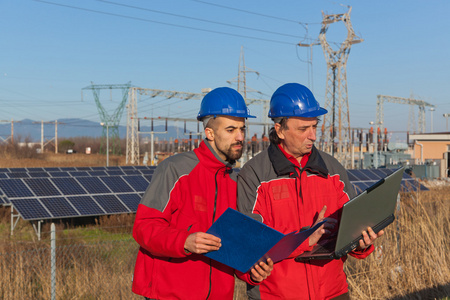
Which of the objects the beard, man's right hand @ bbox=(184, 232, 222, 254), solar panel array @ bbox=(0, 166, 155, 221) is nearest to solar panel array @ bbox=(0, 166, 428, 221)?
solar panel array @ bbox=(0, 166, 155, 221)

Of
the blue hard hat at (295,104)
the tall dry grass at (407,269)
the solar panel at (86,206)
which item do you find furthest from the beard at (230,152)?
the solar panel at (86,206)

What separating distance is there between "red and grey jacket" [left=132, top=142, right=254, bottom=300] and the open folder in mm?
254

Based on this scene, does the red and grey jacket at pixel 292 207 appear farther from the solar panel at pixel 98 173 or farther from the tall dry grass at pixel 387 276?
the solar panel at pixel 98 173

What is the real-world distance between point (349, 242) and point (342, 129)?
36092 millimetres

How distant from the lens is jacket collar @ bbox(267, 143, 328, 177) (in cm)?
299

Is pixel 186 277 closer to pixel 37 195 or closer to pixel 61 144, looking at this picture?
pixel 37 195

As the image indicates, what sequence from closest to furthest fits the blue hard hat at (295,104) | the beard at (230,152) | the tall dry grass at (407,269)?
1. the beard at (230,152)
2. the blue hard hat at (295,104)
3. the tall dry grass at (407,269)

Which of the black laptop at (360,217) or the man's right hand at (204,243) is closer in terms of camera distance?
the man's right hand at (204,243)

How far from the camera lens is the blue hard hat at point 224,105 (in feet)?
9.87

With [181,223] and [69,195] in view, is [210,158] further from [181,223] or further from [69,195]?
[69,195]

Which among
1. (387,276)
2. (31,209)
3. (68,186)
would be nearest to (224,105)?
(387,276)

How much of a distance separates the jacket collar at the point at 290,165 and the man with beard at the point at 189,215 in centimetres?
23

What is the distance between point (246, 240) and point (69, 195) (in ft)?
37.8

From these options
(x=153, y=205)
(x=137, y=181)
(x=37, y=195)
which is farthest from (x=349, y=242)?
(x=137, y=181)
